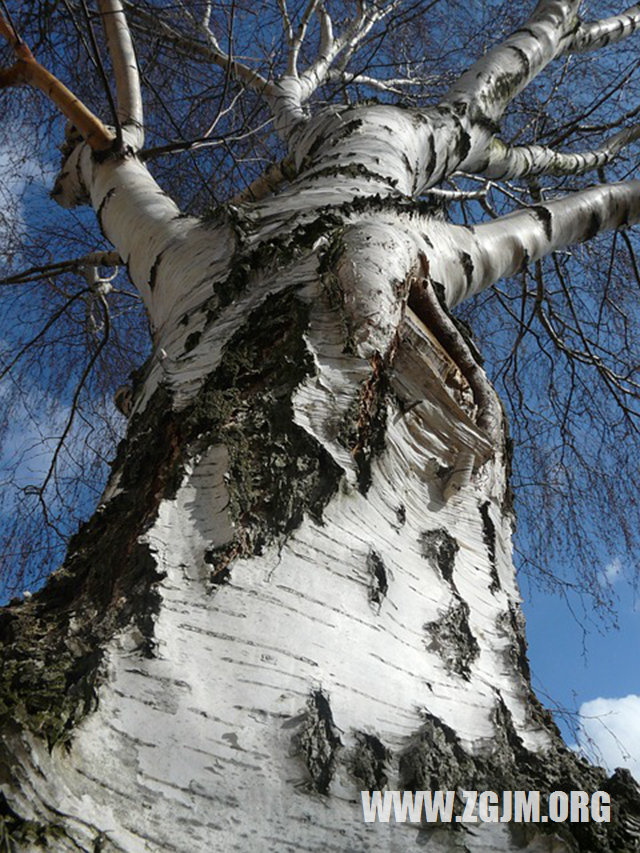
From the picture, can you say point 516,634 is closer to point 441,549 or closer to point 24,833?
point 441,549

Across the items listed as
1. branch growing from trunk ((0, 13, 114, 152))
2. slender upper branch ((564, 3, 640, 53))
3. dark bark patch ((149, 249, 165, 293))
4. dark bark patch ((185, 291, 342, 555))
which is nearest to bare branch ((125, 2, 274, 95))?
branch growing from trunk ((0, 13, 114, 152))

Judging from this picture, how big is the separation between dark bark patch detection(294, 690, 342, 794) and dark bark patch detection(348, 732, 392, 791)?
2 centimetres

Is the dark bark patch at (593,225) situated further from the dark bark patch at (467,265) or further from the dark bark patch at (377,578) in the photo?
the dark bark patch at (377,578)

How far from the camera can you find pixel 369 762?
2.19 feet

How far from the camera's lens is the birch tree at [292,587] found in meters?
0.60

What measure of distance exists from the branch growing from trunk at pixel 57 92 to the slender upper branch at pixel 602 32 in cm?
239

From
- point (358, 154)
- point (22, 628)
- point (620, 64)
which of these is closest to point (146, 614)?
point (22, 628)

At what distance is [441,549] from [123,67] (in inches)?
96.1

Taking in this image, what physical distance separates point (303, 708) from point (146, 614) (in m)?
0.18

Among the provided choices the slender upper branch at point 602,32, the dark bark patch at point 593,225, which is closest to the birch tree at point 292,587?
the dark bark patch at point 593,225

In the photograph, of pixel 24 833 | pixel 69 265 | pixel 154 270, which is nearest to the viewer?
pixel 24 833

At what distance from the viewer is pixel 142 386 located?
4.47ft

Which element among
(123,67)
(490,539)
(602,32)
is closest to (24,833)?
(490,539)

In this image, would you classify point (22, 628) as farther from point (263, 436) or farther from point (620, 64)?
point (620, 64)
